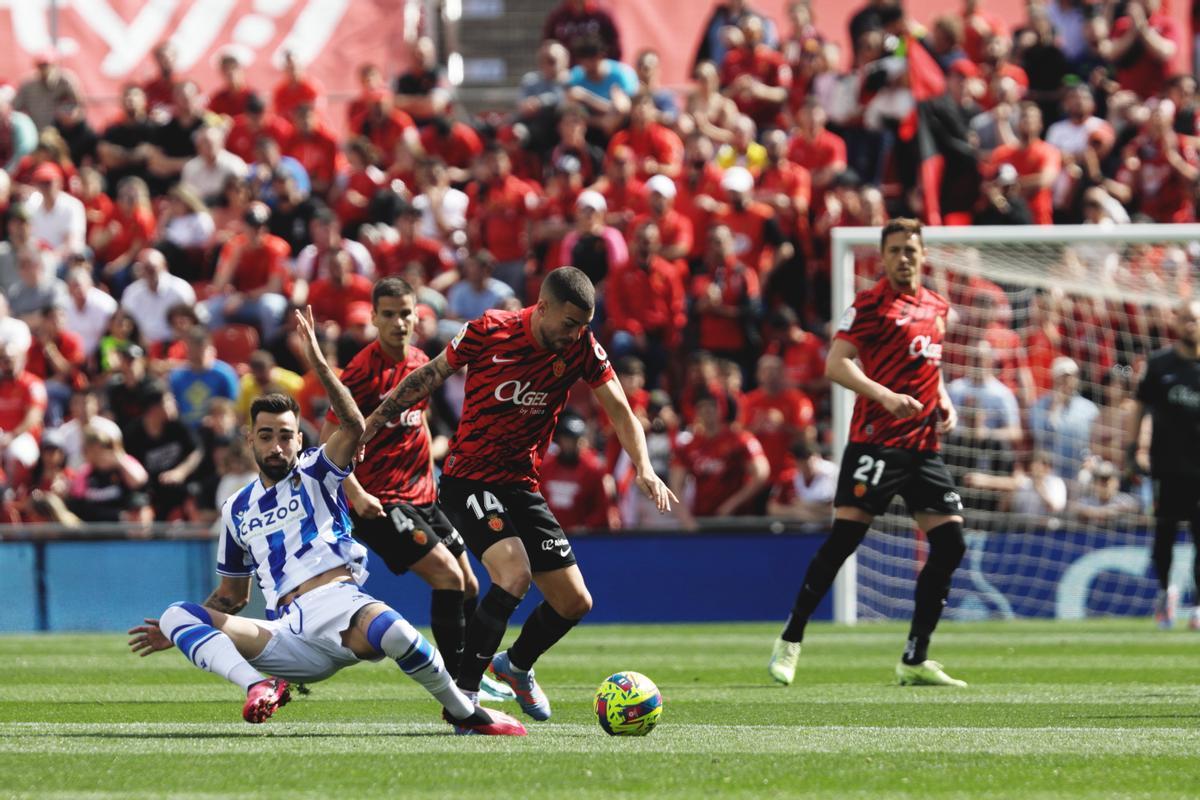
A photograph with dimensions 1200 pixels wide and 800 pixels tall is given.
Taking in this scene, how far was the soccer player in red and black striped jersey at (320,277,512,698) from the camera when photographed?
32.3 ft

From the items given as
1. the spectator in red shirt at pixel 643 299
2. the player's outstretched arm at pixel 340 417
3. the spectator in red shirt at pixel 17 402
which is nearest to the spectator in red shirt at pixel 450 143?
the spectator in red shirt at pixel 643 299

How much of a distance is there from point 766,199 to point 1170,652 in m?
7.97

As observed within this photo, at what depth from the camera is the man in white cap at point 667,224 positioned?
19219mm

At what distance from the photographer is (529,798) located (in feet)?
19.4

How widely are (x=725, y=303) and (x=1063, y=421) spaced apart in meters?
3.51

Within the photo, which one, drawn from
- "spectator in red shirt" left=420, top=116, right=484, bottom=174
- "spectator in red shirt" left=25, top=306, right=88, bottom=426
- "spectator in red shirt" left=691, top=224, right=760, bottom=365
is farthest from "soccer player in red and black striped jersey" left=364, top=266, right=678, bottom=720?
"spectator in red shirt" left=420, top=116, right=484, bottom=174

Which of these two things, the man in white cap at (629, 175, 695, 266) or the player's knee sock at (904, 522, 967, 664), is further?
the man in white cap at (629, 175, 695, 266)

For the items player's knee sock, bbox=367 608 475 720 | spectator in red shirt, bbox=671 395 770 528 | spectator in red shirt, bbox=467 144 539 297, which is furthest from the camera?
spectator in red shirt, bbox=467 144 539 297

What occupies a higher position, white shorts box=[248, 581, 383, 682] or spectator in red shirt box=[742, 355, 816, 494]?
white shorts box=[248, 581, 383, 682]

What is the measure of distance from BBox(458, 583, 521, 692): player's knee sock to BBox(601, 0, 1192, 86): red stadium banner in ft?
49.3

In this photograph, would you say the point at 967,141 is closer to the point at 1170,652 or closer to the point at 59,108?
the point at 1170,652

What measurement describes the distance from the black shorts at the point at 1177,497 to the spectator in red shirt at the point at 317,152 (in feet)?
35.4

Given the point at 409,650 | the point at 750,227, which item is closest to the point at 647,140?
the point at 750,227

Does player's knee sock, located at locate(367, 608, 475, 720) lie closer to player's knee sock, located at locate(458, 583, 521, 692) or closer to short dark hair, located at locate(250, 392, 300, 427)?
player's knee sock, located at locate(458, 583, 521, 692)
